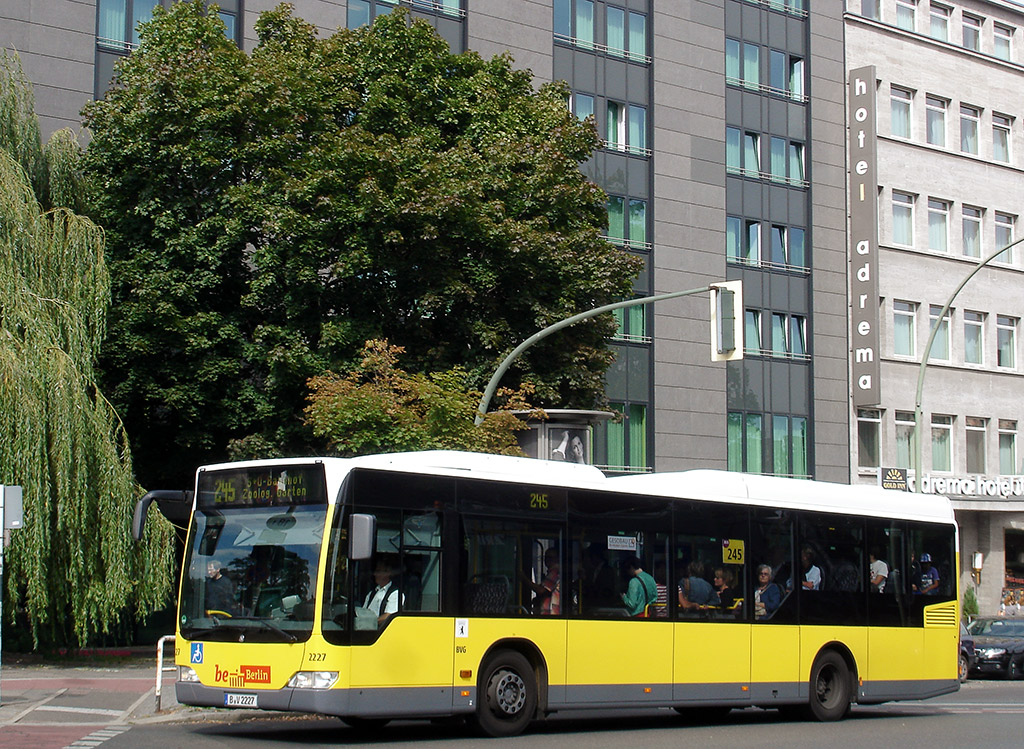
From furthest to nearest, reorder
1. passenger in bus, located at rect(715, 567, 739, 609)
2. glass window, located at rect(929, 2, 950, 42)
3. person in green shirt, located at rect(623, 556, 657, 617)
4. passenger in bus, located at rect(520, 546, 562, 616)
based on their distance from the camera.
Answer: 1. glass window, located at rect(929, 2, 950, 42)
2. passenger in bus, located at rect(715, 567, 739, 609)
3. person in green shirt, located at rect(623, 556, 657, 617)
4. passenger in bus, located at rect(520, 546, 562, 616)

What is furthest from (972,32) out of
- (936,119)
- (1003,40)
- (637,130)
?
(637,130)

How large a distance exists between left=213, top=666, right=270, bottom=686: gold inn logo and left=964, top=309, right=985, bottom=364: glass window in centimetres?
3891

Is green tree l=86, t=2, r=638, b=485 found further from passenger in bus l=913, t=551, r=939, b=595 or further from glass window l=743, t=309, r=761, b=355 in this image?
glass window l=743, t=309, r=761, b=355

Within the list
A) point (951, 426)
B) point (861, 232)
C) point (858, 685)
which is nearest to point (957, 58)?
point (861, 232)

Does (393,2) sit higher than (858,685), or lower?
higher

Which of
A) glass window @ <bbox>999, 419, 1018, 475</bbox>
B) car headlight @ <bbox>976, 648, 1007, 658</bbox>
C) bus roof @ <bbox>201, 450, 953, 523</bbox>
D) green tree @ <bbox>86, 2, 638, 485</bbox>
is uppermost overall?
green tree @ <bbox>86, 2, 638, 485</bbox>

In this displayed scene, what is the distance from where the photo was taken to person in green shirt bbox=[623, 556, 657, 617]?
49.9ft

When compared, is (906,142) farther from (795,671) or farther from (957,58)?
(795,671)

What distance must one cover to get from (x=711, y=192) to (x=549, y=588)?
28010 mm

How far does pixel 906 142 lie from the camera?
45.8m

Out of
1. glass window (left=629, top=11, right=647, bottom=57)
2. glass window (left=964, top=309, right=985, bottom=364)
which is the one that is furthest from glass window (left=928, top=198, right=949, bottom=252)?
glass window (left=629, top=11, right=647, bottom=57)

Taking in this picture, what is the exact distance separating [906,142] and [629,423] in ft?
50.2

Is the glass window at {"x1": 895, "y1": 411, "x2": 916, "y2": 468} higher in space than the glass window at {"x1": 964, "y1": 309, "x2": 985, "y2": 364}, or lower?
lower

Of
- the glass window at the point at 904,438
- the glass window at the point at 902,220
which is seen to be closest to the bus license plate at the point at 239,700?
the glass window at the point at 904,438
